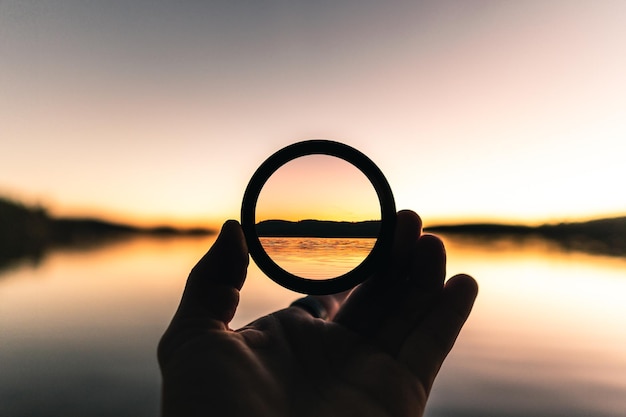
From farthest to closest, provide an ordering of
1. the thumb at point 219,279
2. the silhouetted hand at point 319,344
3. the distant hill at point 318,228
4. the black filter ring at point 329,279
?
the distant hill at point 318,228 < the black filter ring at point 329,279 < the thumb at point 219,279 < the silhouetted hand at point 319,344

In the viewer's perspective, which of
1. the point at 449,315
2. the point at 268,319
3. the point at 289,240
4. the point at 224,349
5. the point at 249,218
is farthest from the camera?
the point at 289,240

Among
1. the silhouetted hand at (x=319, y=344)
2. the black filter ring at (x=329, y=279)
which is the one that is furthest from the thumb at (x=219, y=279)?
the black filter ring at (x=329, y=279)

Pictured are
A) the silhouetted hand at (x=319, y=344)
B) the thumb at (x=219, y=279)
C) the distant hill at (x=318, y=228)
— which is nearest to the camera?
the silhouetted hand at (x=319, y=344)

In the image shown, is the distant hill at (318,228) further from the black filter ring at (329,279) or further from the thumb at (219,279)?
the thumb at (219,279)

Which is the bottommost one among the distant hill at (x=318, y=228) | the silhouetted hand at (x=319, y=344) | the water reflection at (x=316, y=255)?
the silhouetted hand at (x=319, y=344)

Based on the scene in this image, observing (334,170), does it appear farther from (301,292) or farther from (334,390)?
(334,390)

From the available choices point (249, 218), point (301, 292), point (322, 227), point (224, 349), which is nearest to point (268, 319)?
point (301, 292)
